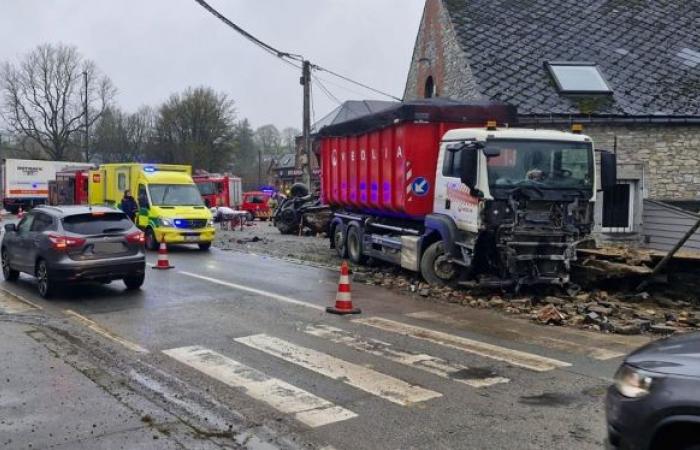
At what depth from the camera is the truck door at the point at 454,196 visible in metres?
11.2

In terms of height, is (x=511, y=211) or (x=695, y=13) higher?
(x=695, y=13)

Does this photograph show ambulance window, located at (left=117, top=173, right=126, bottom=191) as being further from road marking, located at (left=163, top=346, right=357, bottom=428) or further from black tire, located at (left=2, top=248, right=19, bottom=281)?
road marking, located at (left=163, top=346, right=357, bottom=428)

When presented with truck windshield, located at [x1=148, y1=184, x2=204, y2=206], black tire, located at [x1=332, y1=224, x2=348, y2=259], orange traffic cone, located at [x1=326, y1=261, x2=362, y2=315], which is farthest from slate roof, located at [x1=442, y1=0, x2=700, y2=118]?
orange traffic cone, located at [x1=326, y1=261, x2=362, y2=315]

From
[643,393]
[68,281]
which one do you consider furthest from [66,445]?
[68,281]

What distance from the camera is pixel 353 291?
1246 centimetres

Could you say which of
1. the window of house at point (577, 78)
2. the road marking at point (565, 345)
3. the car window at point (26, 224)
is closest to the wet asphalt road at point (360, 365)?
the road marking at point (565, 345)

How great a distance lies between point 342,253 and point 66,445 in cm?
1267

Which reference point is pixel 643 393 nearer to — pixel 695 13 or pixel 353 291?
pixel 353 291

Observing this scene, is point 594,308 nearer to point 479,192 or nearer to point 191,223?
point 479,192

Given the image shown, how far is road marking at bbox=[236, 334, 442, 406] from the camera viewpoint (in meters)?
6.05

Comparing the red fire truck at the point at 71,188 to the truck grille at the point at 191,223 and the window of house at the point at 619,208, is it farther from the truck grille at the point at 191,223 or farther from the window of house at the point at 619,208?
the window of house at the point at 619,208

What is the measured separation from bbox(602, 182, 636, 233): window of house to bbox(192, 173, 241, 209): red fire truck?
91.9 feet

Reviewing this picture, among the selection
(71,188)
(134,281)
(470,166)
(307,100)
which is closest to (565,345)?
(470,166)

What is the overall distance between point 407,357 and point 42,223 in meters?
7.97
